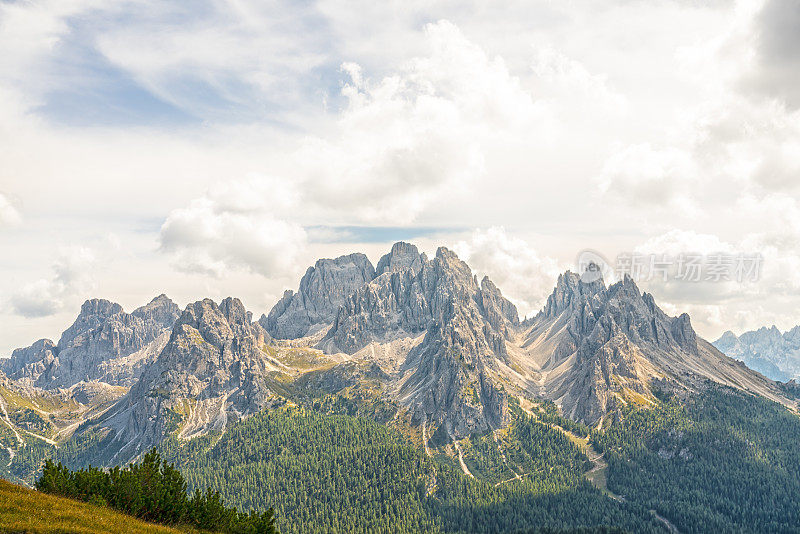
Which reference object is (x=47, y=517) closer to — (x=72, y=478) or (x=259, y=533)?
(x=72, y=478)

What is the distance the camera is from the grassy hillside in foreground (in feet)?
157

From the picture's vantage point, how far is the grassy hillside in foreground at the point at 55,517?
4784 centimetres

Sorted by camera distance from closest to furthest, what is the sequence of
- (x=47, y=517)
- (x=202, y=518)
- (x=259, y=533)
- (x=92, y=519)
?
(x=47, y=517) → (x=92, y=519) → (x=202, y=518) → (x=259, y=533)

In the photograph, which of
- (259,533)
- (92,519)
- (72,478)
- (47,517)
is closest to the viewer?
(47,517)

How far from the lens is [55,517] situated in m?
51.7

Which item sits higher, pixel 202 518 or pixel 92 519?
pixel 92 519

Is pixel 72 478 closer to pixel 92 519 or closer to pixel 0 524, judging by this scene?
pixel 92 519

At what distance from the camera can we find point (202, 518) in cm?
8156

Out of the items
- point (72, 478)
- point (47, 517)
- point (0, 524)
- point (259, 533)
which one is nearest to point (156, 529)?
point (47, 517)

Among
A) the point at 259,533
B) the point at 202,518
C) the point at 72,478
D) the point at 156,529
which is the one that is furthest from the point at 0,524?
the point at 259,533

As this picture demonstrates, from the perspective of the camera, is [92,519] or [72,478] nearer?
[92,519]

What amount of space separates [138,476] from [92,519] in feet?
86.7

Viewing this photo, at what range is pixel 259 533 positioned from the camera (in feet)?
286

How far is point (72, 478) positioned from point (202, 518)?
20708 mm
